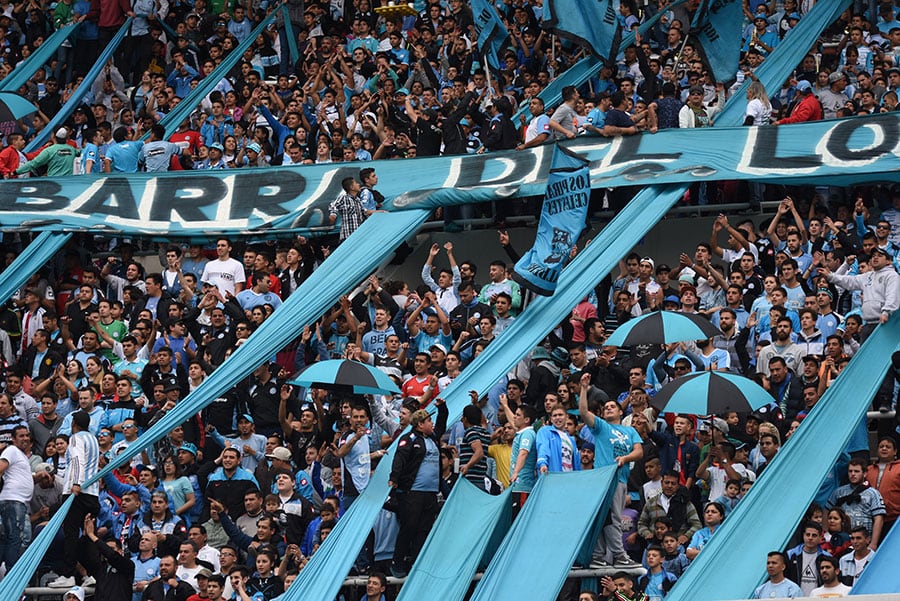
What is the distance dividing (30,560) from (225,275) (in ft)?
14.4

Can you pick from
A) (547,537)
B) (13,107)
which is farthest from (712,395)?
(13,107)

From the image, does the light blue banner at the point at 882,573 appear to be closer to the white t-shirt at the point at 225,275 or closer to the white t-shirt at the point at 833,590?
the white t-shirt at the point at 833,590

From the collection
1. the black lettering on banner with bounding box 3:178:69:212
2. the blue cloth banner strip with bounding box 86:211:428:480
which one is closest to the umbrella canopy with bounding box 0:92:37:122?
the black lettering on banner with bounding box 3:178:69:212

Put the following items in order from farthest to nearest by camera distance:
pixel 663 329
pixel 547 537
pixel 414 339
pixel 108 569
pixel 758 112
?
pixel 758 112 < pixel 414 339 < pixel 108 569 < pixel 663 329 < pixel 547 537

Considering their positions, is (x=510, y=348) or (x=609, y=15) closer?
(x=510, y=348)

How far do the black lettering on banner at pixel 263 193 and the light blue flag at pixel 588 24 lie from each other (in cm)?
323

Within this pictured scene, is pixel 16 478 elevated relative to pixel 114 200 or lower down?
lower down

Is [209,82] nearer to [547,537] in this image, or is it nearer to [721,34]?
[721,34]

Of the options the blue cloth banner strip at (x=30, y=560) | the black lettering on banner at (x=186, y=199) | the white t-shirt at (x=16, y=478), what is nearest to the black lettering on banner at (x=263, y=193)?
the black lettering on banner at (x=186, y=199)

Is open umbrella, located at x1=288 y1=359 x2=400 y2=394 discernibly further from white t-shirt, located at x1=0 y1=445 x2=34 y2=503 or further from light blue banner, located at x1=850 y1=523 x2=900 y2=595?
A: light blue banner, located at x1=850 y1=523 x2=900 y2=595

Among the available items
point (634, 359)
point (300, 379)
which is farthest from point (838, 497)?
point (300, 379)

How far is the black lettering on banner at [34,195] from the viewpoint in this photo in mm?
20781

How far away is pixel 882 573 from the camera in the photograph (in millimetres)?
12859

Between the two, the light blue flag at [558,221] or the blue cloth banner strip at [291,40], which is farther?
the blue cloth banner strip at [291,40]
